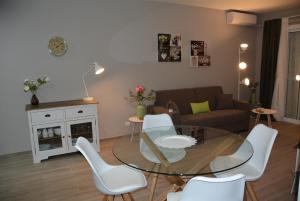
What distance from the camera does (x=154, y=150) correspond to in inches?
85.6

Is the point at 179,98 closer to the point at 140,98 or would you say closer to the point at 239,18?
the point at 140,98

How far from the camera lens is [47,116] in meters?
3.37

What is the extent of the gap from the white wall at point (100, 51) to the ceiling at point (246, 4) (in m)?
0.21

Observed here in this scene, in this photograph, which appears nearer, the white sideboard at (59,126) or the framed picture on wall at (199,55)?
the white sideboard at (59,126)

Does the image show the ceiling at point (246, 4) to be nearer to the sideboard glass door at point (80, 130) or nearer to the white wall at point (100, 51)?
the white wall at point (100, 51)

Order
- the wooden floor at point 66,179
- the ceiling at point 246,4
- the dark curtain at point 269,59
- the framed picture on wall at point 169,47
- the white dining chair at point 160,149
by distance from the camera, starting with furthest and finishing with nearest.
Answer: the dark curtain at point 269,59 < the framed picture on wall at point 169,47 < the ceiling at point 246,4 < the wooden floor at point 66,179 < the white dining chair at point 160,149

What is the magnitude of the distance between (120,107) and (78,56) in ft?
3.85

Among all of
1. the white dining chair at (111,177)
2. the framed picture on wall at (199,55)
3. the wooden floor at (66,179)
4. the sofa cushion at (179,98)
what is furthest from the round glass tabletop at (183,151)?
the framed picture on wall at (199,55)

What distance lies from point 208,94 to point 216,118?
879mm

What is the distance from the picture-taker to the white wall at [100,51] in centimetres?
358

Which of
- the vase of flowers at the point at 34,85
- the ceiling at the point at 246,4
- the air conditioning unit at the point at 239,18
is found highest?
the ceiling at the point at 246,4

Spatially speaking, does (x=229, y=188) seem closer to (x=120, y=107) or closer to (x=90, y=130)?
(x=90, y=130)

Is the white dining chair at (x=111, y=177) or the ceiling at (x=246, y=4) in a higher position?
the ceiling at (x=246, y=4)

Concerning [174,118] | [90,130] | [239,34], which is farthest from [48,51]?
[239,34]
